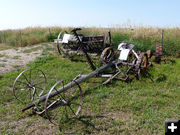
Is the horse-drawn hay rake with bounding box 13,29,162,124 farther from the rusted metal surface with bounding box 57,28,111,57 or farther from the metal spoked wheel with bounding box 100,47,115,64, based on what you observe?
the rusted metal surface with bounding box 57,28,111,57

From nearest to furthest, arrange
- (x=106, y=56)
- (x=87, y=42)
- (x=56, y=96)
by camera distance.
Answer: (x=56, y=96) → (x=106, y=56) → (x=87, y=42)

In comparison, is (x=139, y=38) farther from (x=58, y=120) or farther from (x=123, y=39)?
(x=58, y=120)

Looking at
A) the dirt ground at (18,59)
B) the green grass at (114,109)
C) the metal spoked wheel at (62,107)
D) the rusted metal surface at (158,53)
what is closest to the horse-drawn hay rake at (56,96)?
the metal spoked wheel at (62,107)

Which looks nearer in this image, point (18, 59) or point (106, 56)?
point (106, 56)

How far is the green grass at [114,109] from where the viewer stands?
3.40m

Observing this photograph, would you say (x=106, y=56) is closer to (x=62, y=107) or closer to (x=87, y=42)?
(x=87, y=42)

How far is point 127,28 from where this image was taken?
469 inches

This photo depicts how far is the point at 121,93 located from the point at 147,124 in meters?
1.43

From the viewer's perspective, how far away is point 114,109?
4.05 meters

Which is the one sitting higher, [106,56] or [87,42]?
[87,42]

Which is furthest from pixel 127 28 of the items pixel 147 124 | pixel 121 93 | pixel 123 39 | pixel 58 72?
pixel 147 124

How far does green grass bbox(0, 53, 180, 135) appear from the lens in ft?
11.2

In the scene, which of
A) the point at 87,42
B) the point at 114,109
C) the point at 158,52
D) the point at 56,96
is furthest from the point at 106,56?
the point at 114,109

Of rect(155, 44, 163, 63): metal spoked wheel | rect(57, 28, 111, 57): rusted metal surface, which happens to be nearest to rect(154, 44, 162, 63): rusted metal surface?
rect(155, 44, 163, 63): metal spoked wheel
